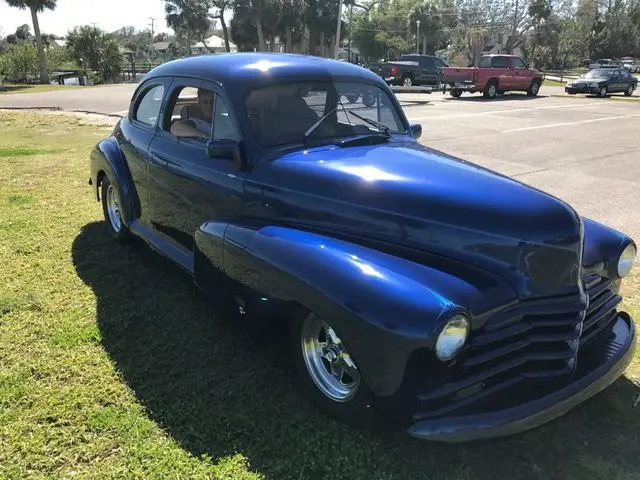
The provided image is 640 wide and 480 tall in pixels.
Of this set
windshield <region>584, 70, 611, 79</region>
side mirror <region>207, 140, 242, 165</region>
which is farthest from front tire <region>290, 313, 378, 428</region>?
windshield <region>584, 70, 611, 79</region>

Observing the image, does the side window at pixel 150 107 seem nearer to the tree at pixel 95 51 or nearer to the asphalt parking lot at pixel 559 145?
the asphalt parking lot at pixel 559 145

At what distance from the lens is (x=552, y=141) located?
1239 centimetres

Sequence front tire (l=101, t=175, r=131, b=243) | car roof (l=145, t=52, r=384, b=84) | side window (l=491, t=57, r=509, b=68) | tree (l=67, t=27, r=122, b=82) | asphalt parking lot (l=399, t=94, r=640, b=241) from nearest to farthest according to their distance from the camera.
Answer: car roof (l=145, t=52, r=384, b=84) → front tire (l=101, t=175, r=131, b=243) → asphalt parking lot (l=399, t=94, r=640, b=241) → side window (l=491, t=57, r=509, b=68) → tree (l=67, t=27, r=122, b=82)

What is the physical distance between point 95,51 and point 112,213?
4356 centimetres

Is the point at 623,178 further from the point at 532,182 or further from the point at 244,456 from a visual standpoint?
the point at 244,456

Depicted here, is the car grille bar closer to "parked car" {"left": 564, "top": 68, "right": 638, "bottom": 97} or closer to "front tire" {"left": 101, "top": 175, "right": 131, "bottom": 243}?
"front tire" {"left": 101, "top": 175, "right": 131, "bottom": 243}

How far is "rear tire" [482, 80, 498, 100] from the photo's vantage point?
24.2m

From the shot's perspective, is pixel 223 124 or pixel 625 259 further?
pixel 223 124

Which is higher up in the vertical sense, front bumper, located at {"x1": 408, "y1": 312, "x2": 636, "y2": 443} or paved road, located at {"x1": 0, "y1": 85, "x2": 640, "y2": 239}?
front bumper, located at {"x1": 408, "y1": 312, "x2": 636, "y2": 443}

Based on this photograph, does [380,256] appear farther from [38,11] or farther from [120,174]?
[38,11]

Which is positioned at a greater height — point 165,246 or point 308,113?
point 308,113

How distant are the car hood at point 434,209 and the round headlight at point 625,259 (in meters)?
0.56

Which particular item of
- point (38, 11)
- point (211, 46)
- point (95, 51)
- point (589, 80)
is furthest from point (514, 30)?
point (38, 11)

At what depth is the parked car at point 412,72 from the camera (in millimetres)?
28172
